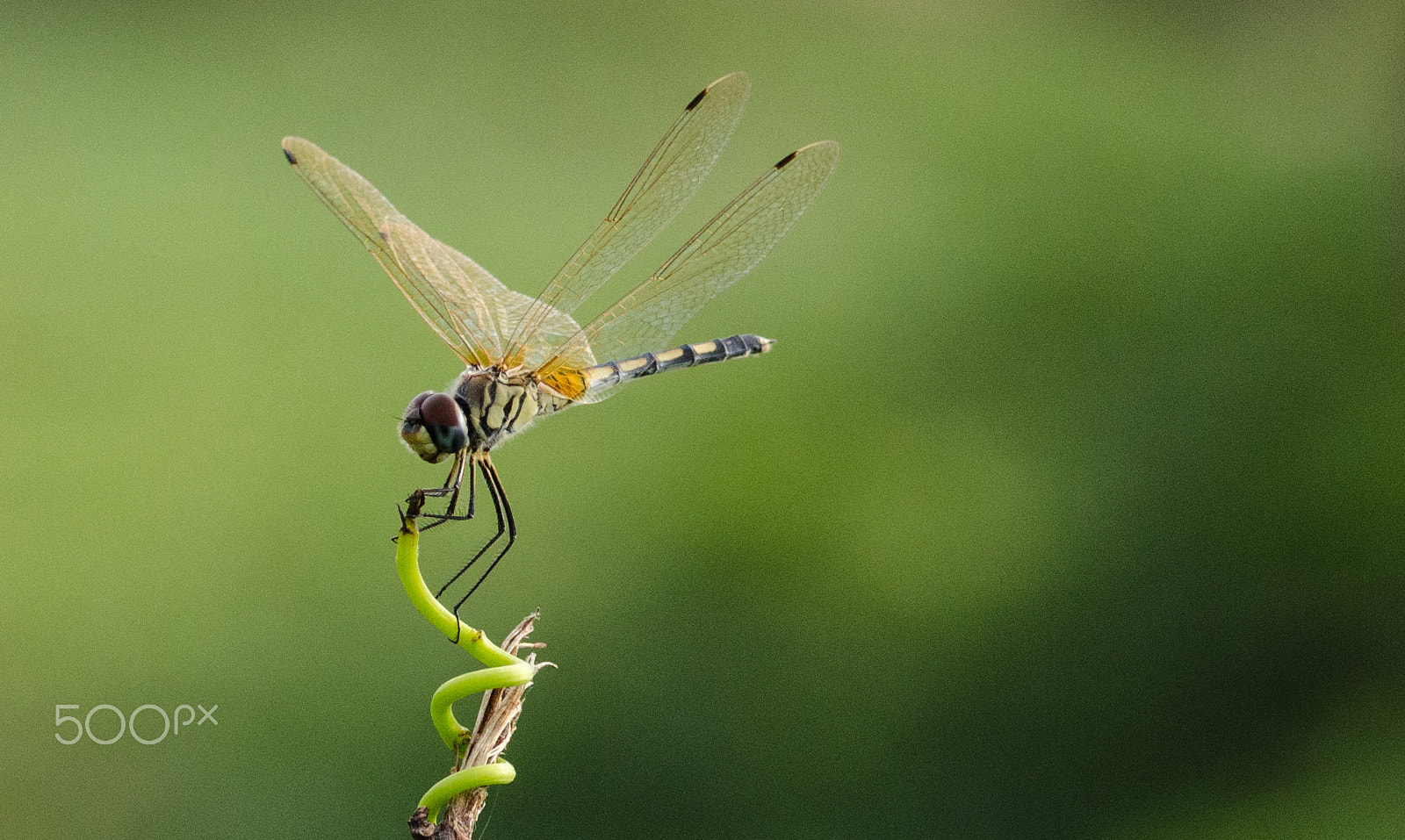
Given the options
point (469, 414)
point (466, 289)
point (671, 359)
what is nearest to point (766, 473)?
point (671, 359)

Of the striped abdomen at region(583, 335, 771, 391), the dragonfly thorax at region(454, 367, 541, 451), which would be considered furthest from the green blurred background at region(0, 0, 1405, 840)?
the dragonfly thorax at region(454, 367, 541, 451)

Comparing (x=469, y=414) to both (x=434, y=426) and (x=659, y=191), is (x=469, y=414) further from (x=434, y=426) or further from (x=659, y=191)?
(x=659, y=191)

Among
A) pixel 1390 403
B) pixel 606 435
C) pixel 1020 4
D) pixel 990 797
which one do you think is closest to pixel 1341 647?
pixel 1390 403

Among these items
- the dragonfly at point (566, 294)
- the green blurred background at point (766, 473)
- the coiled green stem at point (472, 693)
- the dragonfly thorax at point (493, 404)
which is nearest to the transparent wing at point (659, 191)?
the dragonfly at point (566, 294)

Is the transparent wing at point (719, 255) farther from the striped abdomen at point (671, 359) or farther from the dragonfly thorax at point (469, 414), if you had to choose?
the dragonfly thorax at point (469, 414)

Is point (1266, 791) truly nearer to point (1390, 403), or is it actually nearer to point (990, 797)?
point (990, 797)

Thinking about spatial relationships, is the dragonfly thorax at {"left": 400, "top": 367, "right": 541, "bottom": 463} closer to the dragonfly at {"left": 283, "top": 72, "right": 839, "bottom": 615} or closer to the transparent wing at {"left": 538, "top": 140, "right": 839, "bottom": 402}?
the dragonfly at {"left": 283, "top": 72, "right": 839, "bottom": 615}
